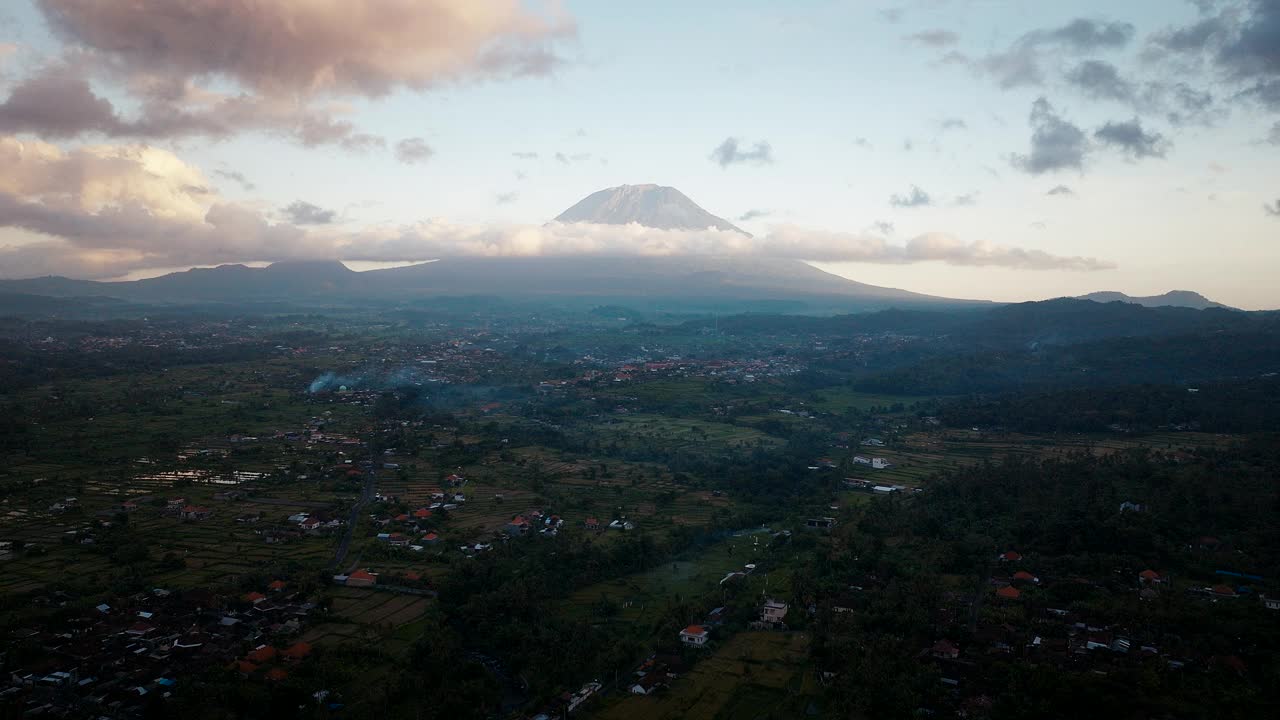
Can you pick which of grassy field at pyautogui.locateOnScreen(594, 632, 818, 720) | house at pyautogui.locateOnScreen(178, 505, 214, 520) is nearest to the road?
house at pyautogui.locateOnScreen(178, 505, 214, 520)

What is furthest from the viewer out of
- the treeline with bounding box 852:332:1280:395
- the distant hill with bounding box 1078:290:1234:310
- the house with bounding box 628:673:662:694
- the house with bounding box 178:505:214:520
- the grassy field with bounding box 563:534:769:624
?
the distant hill with bounding box 1078:290:1234:310

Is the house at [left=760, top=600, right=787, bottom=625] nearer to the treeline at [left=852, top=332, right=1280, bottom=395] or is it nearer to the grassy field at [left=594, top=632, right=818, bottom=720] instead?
the grassy field at [left=594, top=632, right=818, bottom=720]

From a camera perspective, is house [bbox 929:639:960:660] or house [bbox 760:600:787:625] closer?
house [bbox 929:639:960:660]

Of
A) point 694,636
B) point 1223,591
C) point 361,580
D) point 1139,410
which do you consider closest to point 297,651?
point 361,580

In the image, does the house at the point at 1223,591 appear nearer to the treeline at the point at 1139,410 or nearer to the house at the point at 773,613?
the house at the point at 773,613

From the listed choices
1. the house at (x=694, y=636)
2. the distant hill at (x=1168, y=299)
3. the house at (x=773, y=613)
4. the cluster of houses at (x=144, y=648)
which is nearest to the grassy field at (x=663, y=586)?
the house at (x=694, y=636)

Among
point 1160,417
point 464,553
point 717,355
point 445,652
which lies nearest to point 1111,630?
point 445,652

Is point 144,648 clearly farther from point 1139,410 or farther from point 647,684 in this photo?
point 1139,410
